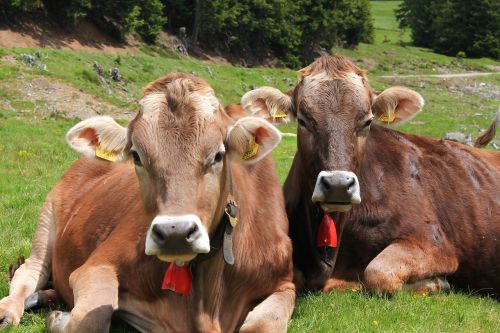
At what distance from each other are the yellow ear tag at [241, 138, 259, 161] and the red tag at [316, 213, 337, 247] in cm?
184

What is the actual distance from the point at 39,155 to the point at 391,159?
30.3 feet

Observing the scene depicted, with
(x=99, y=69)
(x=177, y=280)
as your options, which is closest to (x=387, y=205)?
(x=177, y=280)

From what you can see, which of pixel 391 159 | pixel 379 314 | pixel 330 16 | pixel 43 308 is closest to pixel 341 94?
pixel 391 159

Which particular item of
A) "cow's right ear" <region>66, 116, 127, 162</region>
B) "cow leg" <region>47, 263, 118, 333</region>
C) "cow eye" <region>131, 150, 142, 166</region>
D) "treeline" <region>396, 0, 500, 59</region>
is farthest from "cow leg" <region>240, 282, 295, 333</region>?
"treeline" <region>396, 0, 500, 59</region>

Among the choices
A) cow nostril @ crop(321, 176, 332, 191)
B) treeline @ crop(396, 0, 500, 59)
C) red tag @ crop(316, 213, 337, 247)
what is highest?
cow nostril @ crop(321, 176, 332, 191)

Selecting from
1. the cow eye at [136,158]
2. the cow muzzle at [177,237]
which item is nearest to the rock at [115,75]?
the cow eye at [136,158]

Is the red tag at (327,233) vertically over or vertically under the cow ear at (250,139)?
under

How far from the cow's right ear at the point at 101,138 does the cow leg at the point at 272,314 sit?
62.5 inches

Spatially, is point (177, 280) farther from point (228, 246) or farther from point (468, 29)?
point (468, 29)

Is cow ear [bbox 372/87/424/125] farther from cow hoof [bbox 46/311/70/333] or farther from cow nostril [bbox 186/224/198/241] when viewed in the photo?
cow hoof [bbox 46/311/70/333]

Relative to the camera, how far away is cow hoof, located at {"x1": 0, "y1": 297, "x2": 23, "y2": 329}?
554cm

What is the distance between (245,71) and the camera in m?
39.4

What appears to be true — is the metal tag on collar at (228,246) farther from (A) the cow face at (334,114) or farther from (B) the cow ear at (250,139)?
(A) the cow face at (334,114)

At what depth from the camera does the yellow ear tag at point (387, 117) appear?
7.09 metres
